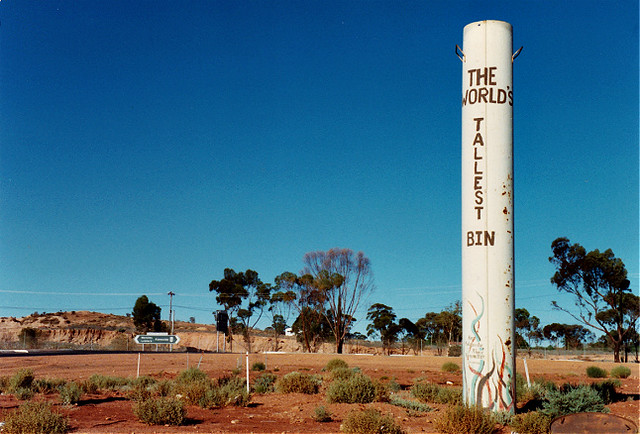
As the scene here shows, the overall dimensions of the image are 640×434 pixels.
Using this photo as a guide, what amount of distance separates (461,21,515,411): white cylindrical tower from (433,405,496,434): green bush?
130 cm

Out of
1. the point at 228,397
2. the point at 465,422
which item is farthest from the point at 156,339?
the point at 465,422

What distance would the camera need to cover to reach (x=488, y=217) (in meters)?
14.9

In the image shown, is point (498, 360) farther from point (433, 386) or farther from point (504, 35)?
point (504, 35)

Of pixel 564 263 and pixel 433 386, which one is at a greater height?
pixel 564 263

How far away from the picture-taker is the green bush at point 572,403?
14406 millimetres

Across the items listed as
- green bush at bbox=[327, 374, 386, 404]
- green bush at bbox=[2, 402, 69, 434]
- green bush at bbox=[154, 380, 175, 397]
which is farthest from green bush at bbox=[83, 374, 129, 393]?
green bush at bbox=[2, 402, 69, 434]

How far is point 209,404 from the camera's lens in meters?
18.2

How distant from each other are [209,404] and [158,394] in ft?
11.2

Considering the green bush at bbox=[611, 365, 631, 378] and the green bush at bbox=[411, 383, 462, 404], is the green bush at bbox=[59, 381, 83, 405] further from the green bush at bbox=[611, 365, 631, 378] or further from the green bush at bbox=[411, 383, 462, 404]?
the green bush at bbox=[611, 365, 631, 378]

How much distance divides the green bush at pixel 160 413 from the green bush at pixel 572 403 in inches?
322

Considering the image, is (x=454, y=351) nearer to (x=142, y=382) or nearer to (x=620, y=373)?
(x=620, y=373)

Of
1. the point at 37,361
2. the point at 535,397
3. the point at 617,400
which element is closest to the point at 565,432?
the point at 535,397

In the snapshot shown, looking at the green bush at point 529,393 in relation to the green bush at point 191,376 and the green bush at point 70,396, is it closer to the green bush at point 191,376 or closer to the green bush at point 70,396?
the green bush at point 191,376

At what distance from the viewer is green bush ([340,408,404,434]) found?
1267 cm
